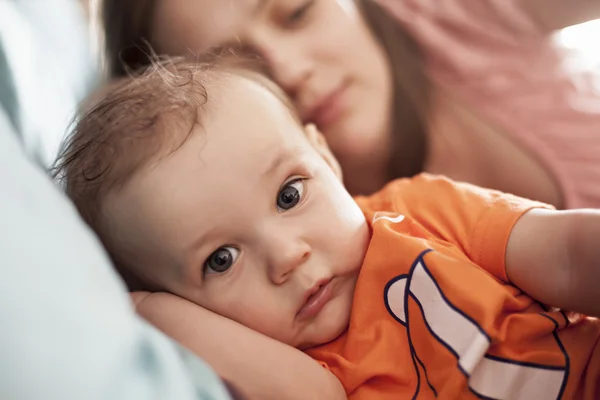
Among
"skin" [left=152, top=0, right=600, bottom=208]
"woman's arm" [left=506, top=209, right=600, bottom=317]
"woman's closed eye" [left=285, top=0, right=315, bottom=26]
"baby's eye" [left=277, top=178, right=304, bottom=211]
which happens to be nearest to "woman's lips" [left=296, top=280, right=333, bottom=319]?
"baby's eye" [left=277, top=178, right=304, bottom=211]

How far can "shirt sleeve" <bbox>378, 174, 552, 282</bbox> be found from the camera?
62 cm

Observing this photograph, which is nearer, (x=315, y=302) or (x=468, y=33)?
(x=315, y=302)

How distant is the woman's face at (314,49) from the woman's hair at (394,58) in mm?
18

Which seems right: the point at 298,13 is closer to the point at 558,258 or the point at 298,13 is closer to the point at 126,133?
the point at 126,133

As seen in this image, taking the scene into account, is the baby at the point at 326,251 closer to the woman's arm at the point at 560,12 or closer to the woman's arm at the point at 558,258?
the woman's arm at the point at 558,258

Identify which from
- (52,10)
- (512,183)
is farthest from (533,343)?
(52,10)

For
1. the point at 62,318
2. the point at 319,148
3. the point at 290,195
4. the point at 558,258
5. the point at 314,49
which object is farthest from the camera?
the point at 314,49

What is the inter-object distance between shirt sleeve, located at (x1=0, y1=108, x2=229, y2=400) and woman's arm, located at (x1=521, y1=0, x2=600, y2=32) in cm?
69

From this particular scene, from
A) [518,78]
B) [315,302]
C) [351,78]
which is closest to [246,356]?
[315,302]

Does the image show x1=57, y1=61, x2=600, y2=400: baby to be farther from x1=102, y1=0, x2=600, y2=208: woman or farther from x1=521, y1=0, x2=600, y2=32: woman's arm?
x1=521, y1=0, x2=600, y2=32: woman's arm

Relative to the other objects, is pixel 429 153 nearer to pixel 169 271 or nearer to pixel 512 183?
pixel 512 183

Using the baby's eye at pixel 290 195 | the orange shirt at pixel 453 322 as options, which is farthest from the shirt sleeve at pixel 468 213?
the baby's eye at pixel 290 195

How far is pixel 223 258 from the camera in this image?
2.13 feet

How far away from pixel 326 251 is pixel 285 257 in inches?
2.2
